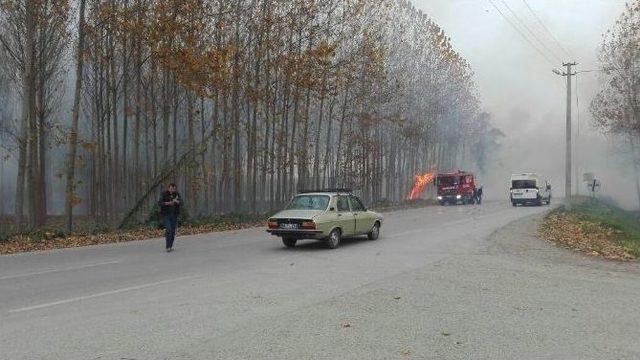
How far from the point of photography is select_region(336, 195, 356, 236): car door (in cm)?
1618

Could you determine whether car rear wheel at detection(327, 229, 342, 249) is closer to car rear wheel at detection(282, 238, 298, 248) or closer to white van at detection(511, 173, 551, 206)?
car rear wheel at detection(282, 238, 298, 248)

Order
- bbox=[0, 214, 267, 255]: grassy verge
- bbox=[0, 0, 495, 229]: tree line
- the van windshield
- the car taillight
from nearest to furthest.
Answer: the car taillight, bbox=[0, 214, 267, 255]: grassy verge, bbox=[0, 0, 495, 229]: tree line, the van windshield

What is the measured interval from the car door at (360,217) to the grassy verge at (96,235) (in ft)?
25.5

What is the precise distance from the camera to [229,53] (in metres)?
23.8

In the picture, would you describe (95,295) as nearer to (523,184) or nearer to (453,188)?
(523,184)

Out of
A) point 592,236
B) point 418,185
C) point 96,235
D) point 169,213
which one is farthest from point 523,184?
point 169,213

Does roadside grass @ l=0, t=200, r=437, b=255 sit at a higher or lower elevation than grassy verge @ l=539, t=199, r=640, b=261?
higher

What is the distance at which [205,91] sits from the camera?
24719mm

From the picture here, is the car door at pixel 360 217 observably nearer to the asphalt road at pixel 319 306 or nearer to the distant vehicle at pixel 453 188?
the asphalt road at pixel 319 306

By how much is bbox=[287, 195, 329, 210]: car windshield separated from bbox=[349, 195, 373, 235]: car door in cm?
120

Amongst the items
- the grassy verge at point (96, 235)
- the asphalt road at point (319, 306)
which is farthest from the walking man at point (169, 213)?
the grassy verge at point (96, 235)

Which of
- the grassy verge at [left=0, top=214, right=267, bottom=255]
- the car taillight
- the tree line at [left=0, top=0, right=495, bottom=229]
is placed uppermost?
the tree line at [left=0, top=0, right=495, bottom=229]

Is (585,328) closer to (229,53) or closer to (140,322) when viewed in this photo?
(140,322)

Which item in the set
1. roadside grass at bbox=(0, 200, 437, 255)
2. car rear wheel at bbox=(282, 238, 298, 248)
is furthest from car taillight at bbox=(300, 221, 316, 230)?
roadside grass at bbox=(0, 200, 437, 255)
